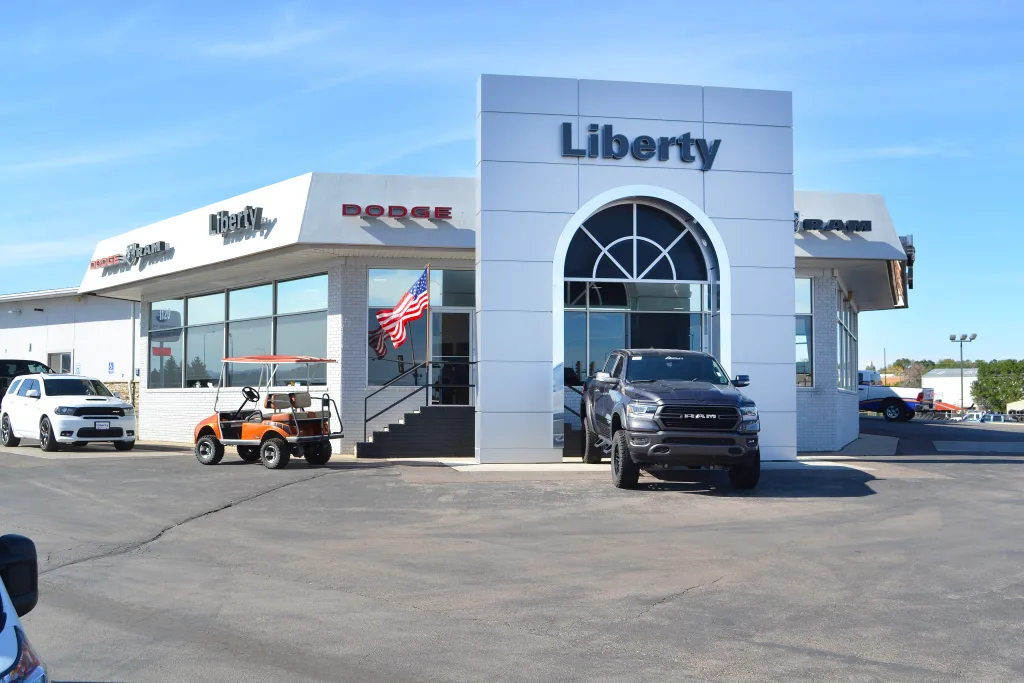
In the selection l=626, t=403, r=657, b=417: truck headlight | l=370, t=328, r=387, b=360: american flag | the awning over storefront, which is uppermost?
the awning over storefront

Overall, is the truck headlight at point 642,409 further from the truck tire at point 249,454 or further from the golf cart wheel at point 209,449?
the truck tire at point 249,454

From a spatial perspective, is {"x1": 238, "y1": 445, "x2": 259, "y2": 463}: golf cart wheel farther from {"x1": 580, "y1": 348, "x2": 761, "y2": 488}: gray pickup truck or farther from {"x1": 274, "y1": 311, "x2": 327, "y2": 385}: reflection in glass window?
{"x1": 580, "y1": 348, "x2": 761, "y2": 488}: gray pickup truck

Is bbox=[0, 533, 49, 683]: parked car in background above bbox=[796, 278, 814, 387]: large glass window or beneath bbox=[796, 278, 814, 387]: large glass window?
beneath

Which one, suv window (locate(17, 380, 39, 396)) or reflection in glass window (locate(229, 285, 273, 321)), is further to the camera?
reflection in glass window (locate(229, 285, 273, 321))

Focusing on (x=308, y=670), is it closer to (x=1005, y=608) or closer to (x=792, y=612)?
(x=792, y=612)

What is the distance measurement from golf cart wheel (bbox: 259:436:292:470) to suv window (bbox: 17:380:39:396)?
31.3 ft

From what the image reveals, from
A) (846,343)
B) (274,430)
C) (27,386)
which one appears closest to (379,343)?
(274,430)

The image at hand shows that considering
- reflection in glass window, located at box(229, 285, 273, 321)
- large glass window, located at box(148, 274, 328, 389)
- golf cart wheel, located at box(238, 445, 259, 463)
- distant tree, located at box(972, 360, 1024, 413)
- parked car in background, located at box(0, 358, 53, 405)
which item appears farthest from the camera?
distant tree, located at box(972, 360, 1024, 413)

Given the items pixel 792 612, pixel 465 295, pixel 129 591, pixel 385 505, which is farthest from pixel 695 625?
pixel 465 295

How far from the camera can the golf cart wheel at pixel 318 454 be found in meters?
19.0

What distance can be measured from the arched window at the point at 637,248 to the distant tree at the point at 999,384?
11038 centimetres

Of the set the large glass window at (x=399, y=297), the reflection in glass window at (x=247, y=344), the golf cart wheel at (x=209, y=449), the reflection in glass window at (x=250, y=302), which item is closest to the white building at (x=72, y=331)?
the reflection in glass window at (x=250, y=302)

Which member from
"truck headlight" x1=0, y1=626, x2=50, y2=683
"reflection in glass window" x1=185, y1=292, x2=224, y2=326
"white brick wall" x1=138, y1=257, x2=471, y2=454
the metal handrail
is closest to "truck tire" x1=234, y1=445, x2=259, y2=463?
the metal handrail

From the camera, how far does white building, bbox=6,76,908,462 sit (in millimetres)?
19234
